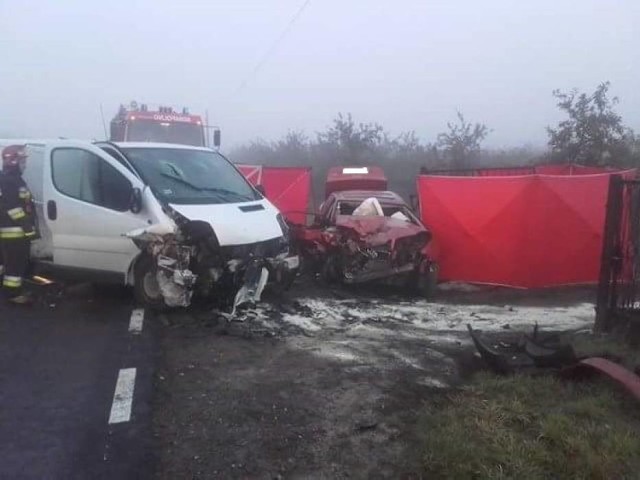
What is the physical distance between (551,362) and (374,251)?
3688 mm

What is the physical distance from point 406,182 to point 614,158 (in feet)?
27.1

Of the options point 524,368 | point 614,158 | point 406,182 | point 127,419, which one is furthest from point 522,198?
point 406,182

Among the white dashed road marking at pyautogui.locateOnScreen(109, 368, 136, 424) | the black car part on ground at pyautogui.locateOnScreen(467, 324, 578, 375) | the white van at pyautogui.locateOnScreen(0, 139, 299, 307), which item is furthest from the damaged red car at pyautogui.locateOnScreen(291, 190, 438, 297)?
the white dashed road marking at pyautogui.locateOnScreen(109, 368, 136, 424)

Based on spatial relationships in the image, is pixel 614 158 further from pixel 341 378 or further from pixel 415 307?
pixel 341 378

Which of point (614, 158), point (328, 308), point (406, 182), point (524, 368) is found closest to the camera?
point (524, 368)

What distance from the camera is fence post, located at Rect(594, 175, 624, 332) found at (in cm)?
584

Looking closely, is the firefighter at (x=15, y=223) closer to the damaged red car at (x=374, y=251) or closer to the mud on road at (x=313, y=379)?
the mud on road at (x=313, y=379)

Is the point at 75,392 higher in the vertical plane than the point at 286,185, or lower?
lower

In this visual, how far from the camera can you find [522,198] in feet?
29.0

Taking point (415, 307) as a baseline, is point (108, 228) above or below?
above

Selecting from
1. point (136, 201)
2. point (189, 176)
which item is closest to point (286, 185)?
point (189, 176)

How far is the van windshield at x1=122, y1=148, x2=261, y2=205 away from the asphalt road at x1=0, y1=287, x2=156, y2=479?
1474 mm

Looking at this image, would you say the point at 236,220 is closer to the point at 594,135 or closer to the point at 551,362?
the point at 551,362

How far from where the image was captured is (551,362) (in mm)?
4969
